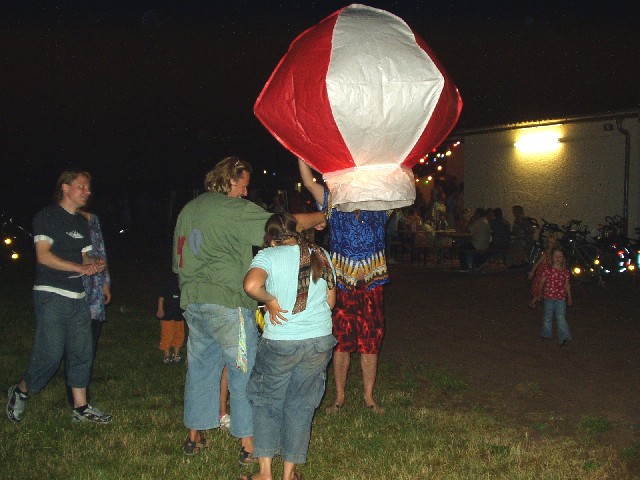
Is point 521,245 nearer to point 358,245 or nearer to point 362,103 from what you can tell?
point 358,245

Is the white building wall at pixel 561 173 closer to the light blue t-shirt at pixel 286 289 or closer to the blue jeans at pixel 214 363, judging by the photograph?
the blue jeans at pixel 214 363

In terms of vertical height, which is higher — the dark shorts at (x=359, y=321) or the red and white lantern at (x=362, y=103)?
the red and white lantern at (x=362, y=103)

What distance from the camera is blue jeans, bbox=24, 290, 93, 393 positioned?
5992 mm

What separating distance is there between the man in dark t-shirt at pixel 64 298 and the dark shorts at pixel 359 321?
1.87 m

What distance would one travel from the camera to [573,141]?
2008 cm

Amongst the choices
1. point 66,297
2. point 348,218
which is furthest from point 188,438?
point 348,218

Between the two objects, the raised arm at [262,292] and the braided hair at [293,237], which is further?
the braided hair at [293,237]

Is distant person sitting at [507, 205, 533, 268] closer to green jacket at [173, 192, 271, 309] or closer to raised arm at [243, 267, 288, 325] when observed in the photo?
green jacket at [173, 192, 271, 309]

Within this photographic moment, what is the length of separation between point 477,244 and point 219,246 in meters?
13.3

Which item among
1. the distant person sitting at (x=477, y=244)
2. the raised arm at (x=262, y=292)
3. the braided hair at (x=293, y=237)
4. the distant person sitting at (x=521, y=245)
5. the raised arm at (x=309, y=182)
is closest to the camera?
the raised arm at (x=262, y=292)

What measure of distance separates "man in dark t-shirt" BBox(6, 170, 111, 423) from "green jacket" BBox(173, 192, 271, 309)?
1197 mm

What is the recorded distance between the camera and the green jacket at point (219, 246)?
5.15 meters

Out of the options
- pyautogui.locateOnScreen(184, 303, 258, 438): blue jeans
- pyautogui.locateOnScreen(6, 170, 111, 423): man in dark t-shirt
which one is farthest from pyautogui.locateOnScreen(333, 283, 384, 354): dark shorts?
pyautogui.locateOnScreen(6, 170, 111, 423): man in dark t-shirt

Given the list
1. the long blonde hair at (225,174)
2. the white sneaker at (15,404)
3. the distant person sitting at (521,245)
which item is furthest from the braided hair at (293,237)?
the distant person sitting at (521,245)
